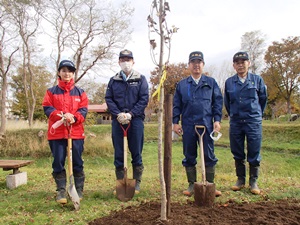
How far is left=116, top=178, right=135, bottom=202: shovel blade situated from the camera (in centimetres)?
415

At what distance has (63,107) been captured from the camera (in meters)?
4.20

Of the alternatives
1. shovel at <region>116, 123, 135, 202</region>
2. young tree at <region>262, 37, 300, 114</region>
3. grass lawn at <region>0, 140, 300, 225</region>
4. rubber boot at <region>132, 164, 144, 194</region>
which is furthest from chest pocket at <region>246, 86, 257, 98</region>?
young tree at <region>262, 37, 300, 114</region>

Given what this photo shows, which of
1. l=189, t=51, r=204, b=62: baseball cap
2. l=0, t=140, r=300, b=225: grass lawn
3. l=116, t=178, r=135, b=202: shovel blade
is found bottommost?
l=0, t=140, r=300, b=225: grass lawn

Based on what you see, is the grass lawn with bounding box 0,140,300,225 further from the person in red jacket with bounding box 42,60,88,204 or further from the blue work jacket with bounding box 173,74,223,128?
the blue work jacket with bounding box 173,74,223,128

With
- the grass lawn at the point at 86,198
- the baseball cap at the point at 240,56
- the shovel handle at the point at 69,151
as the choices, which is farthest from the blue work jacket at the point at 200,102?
the shovel handle at the point at 69,151

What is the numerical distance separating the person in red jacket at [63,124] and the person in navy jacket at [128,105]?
0.52 meters

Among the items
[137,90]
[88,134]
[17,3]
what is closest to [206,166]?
[137,90]

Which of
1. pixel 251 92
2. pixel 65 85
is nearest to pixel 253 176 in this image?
pixel 251 92

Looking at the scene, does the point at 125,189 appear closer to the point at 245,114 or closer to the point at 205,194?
the point at 205,194

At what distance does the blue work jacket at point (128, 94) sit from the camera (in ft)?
14.4

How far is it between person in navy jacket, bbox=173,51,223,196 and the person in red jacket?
1554mm

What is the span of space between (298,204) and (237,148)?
117cm

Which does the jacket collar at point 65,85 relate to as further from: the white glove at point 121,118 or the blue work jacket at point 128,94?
the white glove at point 121,118

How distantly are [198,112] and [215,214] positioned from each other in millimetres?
1499
